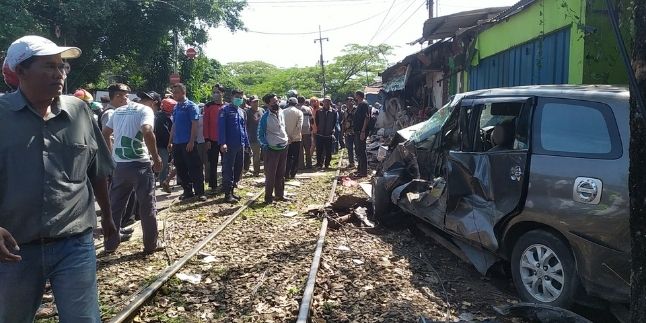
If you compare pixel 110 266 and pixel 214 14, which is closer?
pixel 110 266

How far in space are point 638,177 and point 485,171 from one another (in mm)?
2764

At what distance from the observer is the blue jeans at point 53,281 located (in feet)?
8.09

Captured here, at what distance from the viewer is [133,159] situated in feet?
19.0

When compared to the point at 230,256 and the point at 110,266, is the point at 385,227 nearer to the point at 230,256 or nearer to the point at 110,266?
the point at 230,256

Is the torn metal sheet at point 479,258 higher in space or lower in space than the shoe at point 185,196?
higher

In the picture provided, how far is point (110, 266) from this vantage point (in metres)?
5.57

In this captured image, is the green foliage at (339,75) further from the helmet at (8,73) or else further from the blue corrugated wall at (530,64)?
the helmet at (8,73)

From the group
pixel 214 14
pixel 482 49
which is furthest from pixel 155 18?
pixel 482 49

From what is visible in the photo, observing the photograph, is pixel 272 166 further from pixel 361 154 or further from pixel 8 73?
pixel 8 73

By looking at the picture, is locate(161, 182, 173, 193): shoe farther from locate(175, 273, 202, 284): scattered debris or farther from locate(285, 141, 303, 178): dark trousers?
locate(175, 273, 202, 284): scattered debris

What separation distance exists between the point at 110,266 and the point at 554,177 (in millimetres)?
4473

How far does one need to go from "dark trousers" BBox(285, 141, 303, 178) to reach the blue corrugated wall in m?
4.64

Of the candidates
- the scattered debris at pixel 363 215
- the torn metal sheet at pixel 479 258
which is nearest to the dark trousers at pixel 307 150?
the scattered debris at pixel 363 215

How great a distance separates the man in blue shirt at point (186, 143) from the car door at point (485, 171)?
16.1ft
